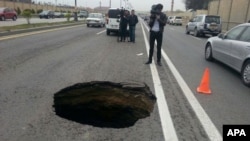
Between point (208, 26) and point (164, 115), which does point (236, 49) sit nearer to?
point (164, 115)

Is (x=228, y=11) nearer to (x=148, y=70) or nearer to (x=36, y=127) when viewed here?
(x=148, y=70)

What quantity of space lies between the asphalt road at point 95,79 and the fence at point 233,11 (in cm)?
2299

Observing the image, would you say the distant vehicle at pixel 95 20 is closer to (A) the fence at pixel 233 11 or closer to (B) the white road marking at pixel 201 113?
(A) the fence at pixel 233 11

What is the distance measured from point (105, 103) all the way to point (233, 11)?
32.9 metres

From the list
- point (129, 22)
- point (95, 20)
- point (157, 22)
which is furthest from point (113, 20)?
point (95, 20)

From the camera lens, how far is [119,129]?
4129 mm

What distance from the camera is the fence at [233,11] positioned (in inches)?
1203

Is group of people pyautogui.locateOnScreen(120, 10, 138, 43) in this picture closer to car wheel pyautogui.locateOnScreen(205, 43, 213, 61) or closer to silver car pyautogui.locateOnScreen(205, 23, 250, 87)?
car wheel pyautogui.locateOnScreen(205, 43, 213, 61)

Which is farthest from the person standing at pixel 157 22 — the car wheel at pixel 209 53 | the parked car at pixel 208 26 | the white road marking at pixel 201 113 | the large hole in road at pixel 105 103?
the parked car at pixel 208 26

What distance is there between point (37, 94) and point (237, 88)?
178 inches

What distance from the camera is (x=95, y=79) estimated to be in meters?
6.88

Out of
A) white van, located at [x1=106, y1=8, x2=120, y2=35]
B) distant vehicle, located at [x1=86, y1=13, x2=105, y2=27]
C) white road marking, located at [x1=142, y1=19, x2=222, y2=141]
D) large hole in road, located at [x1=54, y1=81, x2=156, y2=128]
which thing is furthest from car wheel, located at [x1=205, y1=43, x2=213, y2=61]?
distant vehicle, located at [x1=86, y1=13, x2=105, y2=27]

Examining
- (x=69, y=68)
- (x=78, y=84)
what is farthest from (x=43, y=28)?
(x=78, y=84)

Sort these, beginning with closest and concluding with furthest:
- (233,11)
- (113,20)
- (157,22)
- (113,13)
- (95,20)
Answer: (157,22) < (113,20) < (113,13) < (95,20) < (233,11)
